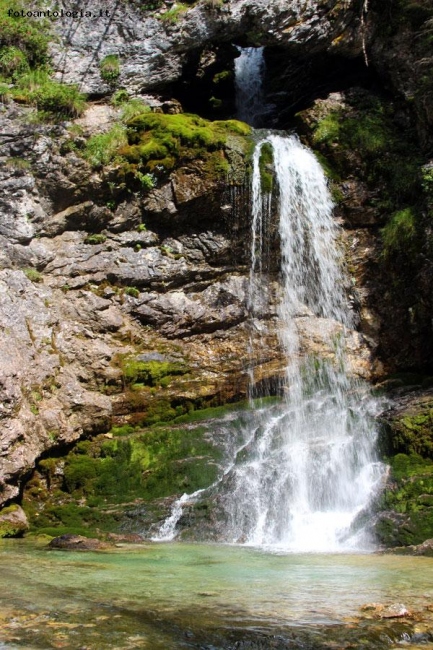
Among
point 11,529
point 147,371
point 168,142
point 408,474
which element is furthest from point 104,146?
point 408,474

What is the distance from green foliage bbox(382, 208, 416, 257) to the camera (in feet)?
46.7

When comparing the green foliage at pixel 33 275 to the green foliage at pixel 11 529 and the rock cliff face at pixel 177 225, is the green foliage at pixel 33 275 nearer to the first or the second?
the rock cliff face at pixel 177 225

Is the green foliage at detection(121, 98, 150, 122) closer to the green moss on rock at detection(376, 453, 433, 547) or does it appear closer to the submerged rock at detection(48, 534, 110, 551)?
the green moss on rock at detection(376, 453, 433, 547)

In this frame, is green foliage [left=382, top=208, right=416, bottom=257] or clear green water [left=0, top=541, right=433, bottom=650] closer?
clear green water [left=0, top=541, right=433, bottom=650]

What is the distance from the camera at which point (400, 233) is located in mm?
14375

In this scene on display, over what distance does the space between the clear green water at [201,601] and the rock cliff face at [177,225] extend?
6.08m

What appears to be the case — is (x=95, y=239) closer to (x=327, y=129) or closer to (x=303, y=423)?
(x=303, y=423)

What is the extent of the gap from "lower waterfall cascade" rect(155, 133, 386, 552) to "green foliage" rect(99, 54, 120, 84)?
4.85 meters

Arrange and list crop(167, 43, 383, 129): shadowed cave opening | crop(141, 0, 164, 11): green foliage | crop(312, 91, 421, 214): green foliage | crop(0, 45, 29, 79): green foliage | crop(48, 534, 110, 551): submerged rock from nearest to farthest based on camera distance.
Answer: crop(48, 534, 110, 551): submerged rock, crop(312, 91, 421, 214): green foliage, crop(0, 45, 29, 79): green foliage, crop(141, 0, 164, 11): green foliage, crop(167, 43, 383, 129): shadowed cave opening

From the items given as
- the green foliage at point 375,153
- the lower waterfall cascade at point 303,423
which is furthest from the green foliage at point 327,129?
the lower waterfall cascade at point 303,423

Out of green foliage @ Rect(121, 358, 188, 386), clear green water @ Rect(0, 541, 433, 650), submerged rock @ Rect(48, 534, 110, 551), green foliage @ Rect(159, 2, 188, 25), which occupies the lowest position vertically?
clear green water @ Rect(0, 541, 433, 650)

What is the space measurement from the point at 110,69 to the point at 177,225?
5357 millimetres

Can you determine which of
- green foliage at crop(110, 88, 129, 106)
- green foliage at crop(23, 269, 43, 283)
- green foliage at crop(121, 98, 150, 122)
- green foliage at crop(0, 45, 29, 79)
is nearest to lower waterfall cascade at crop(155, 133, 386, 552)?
green foliage at crop(121, 98, 150, 122)

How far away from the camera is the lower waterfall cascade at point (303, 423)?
9.59m
